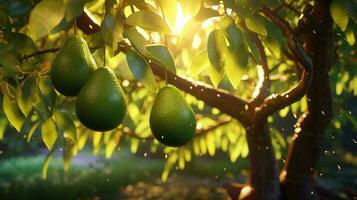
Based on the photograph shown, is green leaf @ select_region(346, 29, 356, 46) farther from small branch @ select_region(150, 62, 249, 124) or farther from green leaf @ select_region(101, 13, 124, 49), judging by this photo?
green leaf @ select_region(101, 13, 124, 49)

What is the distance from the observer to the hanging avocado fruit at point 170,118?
5.82 feet

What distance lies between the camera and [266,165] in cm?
359

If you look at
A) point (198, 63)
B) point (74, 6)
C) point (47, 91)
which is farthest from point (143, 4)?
point (47, 91)

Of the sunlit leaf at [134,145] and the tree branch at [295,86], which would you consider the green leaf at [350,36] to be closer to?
the tree branch at [295,86]

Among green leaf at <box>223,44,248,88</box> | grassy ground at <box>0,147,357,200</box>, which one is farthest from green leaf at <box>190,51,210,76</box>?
grassy ground at <box>0,147,357,200</box>

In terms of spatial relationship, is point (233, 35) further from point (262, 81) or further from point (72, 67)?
point (262, 81)

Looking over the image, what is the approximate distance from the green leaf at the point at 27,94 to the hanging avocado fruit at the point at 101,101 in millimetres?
470

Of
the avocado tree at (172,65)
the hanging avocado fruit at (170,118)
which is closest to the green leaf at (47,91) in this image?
the avocado tree at (172,65)

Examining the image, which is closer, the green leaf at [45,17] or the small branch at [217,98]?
the green leaf at [45,17]

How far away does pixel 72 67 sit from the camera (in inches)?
65.7

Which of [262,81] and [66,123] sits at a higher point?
[66,123]

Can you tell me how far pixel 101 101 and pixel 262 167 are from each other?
2185mm

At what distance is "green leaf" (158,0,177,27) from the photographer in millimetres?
1587

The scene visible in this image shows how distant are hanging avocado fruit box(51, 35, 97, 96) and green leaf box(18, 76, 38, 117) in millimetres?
417
